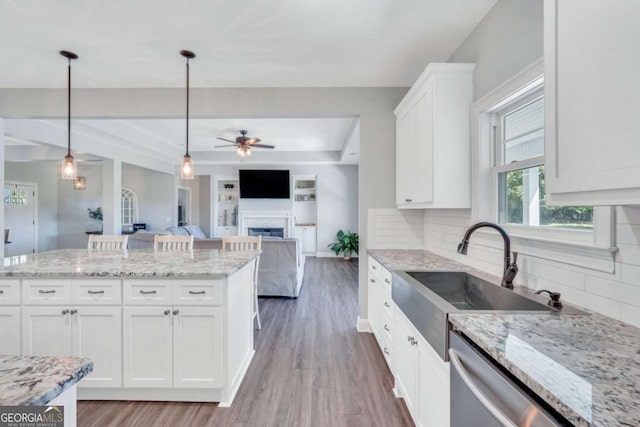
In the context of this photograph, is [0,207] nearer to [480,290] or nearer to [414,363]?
[414,363]

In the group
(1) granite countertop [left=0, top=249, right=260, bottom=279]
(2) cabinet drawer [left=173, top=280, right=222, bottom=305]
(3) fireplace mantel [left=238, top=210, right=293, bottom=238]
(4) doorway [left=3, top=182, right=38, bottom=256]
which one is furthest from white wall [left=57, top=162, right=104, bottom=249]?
(2) cabinet drawer [left=173, top=280, right=222, bottom=305]

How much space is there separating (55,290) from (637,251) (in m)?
3.02

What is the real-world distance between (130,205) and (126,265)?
24.2 ft

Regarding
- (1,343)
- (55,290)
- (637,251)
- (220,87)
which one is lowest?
(1,343)

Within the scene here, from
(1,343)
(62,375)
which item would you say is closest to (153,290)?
(1,343)

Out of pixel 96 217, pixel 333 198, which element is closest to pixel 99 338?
pixel 333 198

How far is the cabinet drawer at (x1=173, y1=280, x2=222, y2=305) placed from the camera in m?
1.90

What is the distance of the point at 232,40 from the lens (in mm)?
2410

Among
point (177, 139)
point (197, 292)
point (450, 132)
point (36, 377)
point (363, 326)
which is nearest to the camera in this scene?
point (36, 377)

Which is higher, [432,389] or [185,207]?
[185,207]

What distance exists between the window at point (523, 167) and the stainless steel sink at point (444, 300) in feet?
1.46

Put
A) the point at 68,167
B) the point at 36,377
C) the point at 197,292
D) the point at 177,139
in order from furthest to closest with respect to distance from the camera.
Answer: the point at 177,139, the point at 68,167, the point at 197,292, the point at 36,377

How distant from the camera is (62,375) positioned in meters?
0.69

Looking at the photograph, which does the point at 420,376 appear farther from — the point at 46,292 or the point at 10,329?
the point at 10,329
